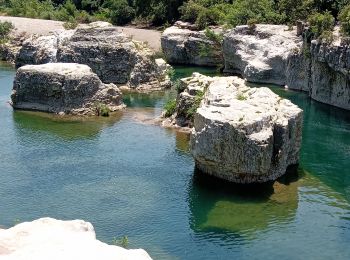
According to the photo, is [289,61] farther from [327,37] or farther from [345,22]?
[345,22]

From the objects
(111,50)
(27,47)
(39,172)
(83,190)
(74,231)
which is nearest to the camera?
(74,231)

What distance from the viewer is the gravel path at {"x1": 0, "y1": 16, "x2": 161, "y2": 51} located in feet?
260

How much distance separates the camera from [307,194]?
31.8 meters

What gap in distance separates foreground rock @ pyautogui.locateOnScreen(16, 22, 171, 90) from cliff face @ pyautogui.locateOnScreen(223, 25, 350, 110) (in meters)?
9.24

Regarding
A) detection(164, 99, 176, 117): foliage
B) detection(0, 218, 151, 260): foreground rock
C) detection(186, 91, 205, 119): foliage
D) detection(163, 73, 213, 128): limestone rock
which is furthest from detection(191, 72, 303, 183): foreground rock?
detection(0, 218, 151, 260): foreground rock

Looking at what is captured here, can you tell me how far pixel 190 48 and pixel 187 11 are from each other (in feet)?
32.0

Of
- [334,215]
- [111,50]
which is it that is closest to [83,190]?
[334,215]

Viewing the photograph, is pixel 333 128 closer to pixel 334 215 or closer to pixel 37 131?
pixel 334 215

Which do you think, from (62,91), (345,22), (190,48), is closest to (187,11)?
(190,48)

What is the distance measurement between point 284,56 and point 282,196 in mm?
29116

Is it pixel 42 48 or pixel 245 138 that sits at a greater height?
pixel 42 48

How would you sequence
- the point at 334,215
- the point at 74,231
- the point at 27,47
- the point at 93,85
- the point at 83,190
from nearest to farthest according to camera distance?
the point at 74,231 → the point at 334,215 → the point at 83,190 → the point at 93,85 → the point at 27,47

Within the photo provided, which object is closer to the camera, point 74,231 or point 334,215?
point 74,231

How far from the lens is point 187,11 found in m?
77.2
